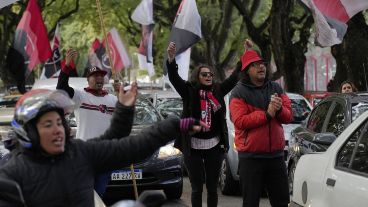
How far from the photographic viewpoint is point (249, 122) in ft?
20.1

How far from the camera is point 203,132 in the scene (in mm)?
7219

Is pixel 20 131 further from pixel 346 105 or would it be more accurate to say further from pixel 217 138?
pixel 346 105

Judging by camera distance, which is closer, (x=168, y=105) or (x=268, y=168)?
(x=268, y=168)

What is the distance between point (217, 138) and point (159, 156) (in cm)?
292

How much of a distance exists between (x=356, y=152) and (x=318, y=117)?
406 centimetres

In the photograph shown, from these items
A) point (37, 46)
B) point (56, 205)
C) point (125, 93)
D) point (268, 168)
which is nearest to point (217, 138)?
point (268, 168)

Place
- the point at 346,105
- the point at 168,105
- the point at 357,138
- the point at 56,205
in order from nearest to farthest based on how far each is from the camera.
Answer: the point at 56,205 < the point at 357,138 < the point at 346,105 < the point at 168,105

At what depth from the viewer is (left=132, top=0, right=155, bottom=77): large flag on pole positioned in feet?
57.6

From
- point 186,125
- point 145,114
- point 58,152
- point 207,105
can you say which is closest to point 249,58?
point 207,105

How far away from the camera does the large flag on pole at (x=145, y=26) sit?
1755 centimetres

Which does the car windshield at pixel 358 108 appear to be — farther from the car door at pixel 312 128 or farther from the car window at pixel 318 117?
the car window at pixel 318 117

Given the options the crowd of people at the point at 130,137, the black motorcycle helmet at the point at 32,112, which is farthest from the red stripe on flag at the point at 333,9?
the black motorcycle helmet at the point at 32,112

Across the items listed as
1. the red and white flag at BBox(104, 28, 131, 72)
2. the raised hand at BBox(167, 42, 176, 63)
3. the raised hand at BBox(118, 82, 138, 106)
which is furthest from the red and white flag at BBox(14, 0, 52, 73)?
the raised hand at BBox(118, 82, 138, 106)

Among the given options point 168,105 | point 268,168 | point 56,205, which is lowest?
point 168,105
